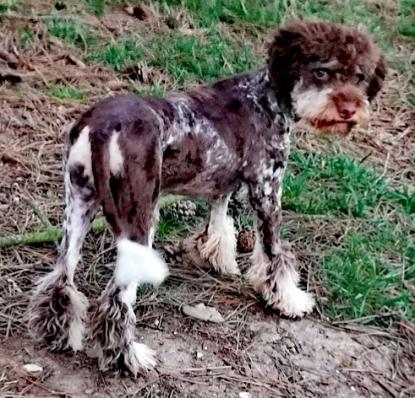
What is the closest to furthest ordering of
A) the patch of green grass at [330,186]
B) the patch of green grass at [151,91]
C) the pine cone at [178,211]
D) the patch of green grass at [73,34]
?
the pine cone at [178,211] < the patch of green grass at [330,186] < the patch of green grass at [151,91] < the patch of green grass at [73,34]

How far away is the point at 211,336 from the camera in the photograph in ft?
12.9

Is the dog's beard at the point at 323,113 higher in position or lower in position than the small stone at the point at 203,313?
higher

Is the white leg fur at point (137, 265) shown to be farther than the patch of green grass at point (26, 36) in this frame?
No

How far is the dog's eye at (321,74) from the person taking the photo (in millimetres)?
3846

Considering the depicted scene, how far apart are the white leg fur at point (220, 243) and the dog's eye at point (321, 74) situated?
2.45 ft

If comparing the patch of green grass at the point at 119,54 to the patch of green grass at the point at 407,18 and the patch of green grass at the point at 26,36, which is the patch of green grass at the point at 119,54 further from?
the patch of green grass at the point at 407,18

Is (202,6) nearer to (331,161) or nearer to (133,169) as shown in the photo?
(331,161)

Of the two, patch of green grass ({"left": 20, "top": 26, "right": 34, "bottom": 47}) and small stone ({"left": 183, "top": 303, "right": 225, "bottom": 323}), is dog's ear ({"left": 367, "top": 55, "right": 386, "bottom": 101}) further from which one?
patch of green grass ({"left": 20, "top": 26, "right": 34, "bottom": 47})

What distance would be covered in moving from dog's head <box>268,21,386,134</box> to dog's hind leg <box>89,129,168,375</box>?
790 millimetres

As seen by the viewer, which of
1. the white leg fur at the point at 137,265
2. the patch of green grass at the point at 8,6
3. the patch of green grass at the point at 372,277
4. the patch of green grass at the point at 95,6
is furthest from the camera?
the patch of green grass at the point at 95,6

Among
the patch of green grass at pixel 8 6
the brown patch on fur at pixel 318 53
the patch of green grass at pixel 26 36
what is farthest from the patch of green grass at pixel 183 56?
the brown patch on fur at pixel 318 53

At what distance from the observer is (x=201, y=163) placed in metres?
3.80

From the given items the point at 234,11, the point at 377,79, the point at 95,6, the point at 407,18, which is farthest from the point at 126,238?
the point at 407,18

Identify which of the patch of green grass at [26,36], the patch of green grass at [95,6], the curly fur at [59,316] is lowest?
the patch of green grass at [95,6]
